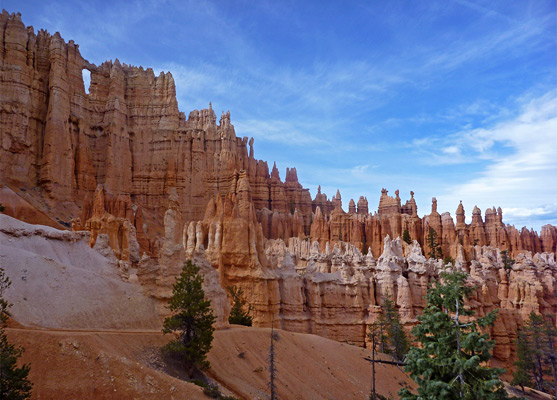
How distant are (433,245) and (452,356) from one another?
2789 inches

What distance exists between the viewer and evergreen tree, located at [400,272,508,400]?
35.8 ft

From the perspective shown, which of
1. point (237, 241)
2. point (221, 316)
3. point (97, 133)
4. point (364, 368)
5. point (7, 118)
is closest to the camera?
point (221, 316)

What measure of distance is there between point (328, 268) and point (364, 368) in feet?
59.6

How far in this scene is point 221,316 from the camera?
2550 centimetres

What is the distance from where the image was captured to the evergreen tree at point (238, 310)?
30.6 meters

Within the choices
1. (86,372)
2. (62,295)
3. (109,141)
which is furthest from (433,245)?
(86,372)

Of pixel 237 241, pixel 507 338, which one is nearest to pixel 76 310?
pixel 237 241

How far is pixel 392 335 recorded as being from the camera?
3478cm

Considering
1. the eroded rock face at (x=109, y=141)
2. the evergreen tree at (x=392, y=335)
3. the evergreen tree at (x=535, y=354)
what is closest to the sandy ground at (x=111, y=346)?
the evergreen tree at (x=392, y=335)

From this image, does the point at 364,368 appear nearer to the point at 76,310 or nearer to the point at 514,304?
the point at 76,310

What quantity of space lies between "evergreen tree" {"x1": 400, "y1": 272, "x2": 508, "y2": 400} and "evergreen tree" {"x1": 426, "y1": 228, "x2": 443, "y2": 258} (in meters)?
66.6

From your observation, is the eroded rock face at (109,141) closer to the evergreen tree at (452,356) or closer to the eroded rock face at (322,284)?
the eroded rock face at (322,284)

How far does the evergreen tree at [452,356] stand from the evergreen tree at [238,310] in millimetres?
19758

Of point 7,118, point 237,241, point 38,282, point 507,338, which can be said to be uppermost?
point 7,118
